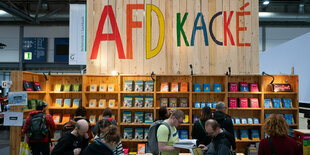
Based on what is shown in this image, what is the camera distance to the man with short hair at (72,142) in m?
2.54

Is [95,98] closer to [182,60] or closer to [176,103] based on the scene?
[176,103]

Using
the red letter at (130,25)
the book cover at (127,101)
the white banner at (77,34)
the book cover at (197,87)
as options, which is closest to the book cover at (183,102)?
the book cover at (197,87)

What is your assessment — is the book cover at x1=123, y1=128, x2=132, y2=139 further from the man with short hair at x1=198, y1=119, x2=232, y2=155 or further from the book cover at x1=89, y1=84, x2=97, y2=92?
the man with short hair at x1=198, y1=119, x2=232, y2=155

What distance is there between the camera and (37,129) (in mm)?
4238

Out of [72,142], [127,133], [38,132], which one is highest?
[72,142]

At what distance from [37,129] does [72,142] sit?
6.79 ft

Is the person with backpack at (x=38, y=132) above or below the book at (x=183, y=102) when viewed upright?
below

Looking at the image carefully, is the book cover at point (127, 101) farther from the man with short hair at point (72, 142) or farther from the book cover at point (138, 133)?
the man with short hair at point (72, 142)

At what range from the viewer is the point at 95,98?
5.75 meters

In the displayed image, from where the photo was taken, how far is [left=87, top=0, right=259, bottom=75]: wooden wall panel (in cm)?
573

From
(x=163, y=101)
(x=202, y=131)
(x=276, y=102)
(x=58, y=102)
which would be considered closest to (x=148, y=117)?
(x=163, y=101)

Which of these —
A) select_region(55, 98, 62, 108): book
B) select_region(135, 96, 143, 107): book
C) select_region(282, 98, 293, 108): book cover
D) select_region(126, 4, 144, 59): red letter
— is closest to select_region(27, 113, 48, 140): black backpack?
select_region(55, 98, 62, 108): book

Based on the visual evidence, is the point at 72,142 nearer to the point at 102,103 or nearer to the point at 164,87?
the point at 102,103

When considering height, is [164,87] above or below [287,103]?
above
